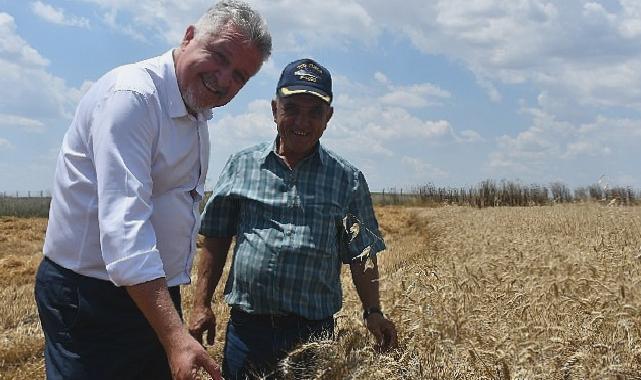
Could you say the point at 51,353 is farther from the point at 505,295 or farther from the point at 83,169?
the point at 505,295

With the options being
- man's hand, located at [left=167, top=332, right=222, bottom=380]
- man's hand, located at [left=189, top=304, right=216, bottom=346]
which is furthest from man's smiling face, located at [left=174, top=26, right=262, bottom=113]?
man's hand, located at [left=189, top=304, right=216, bottom=346]

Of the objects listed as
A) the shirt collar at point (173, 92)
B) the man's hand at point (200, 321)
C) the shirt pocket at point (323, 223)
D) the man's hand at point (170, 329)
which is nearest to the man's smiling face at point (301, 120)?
the shirt pocket at point (323, 223)

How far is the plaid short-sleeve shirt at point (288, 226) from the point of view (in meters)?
3.19

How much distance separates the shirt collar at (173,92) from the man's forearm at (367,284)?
55.8 inches

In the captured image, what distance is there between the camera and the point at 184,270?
8.21 ft

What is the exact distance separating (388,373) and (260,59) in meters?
1.22

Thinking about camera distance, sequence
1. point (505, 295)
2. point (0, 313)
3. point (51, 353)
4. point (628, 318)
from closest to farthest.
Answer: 1. point (51, 353)
2. point (628, 318)
3. point (505, 295)
4. point (0, 313)

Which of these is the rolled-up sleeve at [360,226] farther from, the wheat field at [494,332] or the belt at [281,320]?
the belt at [281,320]

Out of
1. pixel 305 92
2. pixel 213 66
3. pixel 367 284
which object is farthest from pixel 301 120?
pixel 213 66

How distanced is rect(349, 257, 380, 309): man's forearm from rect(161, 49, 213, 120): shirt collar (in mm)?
1417

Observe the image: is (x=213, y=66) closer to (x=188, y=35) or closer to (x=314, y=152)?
(x=188, y=35)

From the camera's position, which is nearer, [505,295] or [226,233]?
[226,233]

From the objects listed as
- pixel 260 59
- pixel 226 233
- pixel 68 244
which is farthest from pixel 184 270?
pixel 226 233

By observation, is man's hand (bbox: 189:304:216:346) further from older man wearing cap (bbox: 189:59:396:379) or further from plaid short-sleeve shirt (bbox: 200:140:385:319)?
plaid short-sleeve shirt (bbox: 200:140:385:319)
